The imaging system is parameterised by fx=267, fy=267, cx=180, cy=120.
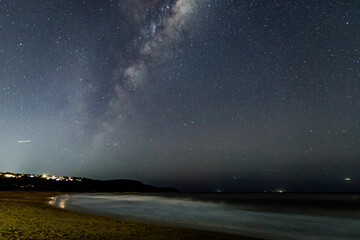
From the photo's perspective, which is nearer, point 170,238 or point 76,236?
point 76,236

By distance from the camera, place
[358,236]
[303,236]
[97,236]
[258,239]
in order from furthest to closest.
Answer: [358,236] → [303,236] → [258,239] → [97,236]

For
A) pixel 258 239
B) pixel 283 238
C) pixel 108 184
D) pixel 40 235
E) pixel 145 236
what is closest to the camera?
pixel 40 235

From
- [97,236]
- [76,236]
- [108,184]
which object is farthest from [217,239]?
[108,184]

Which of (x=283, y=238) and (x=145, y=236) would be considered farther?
(x=283, y=238)

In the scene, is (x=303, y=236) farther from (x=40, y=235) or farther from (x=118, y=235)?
(x=40, y=235)

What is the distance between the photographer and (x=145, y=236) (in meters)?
8.90

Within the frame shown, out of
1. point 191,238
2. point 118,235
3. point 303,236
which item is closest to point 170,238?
point 191,238

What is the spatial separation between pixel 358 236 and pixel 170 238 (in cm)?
1165

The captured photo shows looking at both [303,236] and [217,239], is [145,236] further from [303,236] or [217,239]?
[303,236]

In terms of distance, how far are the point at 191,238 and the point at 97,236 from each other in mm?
3110

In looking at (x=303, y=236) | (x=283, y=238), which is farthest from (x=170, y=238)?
(x=303, y=236)

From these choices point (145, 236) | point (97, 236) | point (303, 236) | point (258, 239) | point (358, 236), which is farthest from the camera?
point (358, 236)

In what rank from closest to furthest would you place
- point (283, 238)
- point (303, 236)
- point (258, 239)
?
point (258, 239)
point (283, 238)
point (303, 236)

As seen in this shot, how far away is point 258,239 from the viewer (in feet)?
37.2
